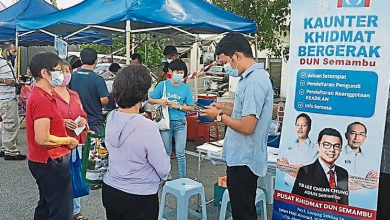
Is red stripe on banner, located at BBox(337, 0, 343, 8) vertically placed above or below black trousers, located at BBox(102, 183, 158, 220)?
above

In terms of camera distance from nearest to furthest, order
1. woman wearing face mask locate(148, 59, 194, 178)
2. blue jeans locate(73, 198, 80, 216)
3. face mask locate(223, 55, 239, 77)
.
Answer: face mask locate(223, 55, 239, 77), blue jeans locate(73, 198, 80, 216), woman wearing face mask locate(148, 59, 194, 178)

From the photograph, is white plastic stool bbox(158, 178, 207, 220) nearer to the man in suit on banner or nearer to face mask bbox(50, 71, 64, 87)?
the man in suit on banner

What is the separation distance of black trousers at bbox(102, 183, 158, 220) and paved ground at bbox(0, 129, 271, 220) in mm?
1819

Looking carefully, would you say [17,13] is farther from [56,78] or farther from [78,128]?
[56,78]

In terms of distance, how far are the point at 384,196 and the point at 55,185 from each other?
2166mm

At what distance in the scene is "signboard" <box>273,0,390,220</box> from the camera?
8.14 ft

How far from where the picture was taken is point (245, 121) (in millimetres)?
2629

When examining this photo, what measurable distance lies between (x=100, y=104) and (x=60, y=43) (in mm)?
1970

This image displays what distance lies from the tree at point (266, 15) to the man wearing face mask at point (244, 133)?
13.3ft

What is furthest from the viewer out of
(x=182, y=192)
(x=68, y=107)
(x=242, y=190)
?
(x=182, y=192)

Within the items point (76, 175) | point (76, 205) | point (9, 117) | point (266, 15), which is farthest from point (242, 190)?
point (9, 117)

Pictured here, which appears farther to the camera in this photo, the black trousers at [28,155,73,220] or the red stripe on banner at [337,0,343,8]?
the black trousers at [28,155,73,220]

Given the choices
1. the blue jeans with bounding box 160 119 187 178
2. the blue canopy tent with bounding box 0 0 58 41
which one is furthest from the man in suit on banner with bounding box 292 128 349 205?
the blue canopy tent with bounding box 0 0 58 41

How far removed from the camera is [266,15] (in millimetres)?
6727
